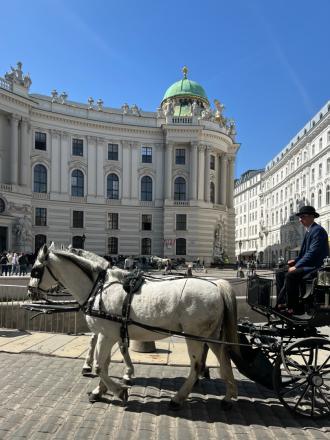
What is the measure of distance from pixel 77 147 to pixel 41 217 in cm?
995

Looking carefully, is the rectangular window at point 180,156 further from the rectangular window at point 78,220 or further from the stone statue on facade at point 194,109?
the rectangular window at point 78,220

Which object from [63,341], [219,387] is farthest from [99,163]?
[219,387]

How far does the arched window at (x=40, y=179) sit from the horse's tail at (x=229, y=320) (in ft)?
147

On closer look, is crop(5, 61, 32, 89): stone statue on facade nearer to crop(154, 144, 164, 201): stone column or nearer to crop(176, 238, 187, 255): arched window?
crop(154, 144, 164, 201): stone column

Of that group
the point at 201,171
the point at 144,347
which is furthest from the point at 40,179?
the point at 144,347

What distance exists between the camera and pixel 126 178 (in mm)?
51438

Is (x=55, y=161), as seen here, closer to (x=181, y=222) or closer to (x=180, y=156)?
(x=180, y=156)

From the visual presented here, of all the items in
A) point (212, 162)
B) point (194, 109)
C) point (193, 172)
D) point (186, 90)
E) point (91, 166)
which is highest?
point (186, 90)

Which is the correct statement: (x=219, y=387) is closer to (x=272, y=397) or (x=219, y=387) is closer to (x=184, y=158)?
(x=272, y=397)

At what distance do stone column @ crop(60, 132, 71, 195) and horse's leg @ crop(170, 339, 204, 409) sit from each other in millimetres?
45173

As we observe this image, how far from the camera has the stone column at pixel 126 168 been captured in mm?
51356

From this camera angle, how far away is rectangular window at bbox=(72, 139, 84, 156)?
49.5 meters

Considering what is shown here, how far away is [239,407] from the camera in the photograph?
5.76m

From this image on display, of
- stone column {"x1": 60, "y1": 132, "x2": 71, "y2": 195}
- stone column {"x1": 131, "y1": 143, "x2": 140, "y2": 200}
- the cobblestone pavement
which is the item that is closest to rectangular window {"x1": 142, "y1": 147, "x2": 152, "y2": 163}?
stone column {"x1": 131, "y1": 143, "x2": 140, "y2": 200}
